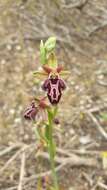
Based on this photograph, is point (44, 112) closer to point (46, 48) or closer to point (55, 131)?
point (46, 48)

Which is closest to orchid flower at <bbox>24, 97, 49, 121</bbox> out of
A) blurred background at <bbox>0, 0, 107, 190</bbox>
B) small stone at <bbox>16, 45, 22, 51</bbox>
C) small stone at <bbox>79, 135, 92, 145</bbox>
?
blurred background at <bbox>0, 0, 107, 190</bbox>

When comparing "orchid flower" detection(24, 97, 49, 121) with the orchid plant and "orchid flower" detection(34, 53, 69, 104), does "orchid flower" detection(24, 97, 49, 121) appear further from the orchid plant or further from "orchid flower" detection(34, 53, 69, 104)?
"orchid flower" detection(34, 53, 69, 104)

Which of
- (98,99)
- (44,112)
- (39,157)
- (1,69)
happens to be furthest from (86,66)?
(44,112)

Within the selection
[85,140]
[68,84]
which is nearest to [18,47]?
[68,84]

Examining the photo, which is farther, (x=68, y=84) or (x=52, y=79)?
(x=68, y=84)

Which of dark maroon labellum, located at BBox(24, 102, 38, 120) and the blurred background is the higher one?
dark maroon labellum, located at BBox(24, 102, 38, 120)

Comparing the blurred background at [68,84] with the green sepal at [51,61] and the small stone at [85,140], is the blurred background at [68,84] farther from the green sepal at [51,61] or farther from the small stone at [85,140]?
the green sepal at [51,61]

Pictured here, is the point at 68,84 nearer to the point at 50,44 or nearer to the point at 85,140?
the point at 85,140
